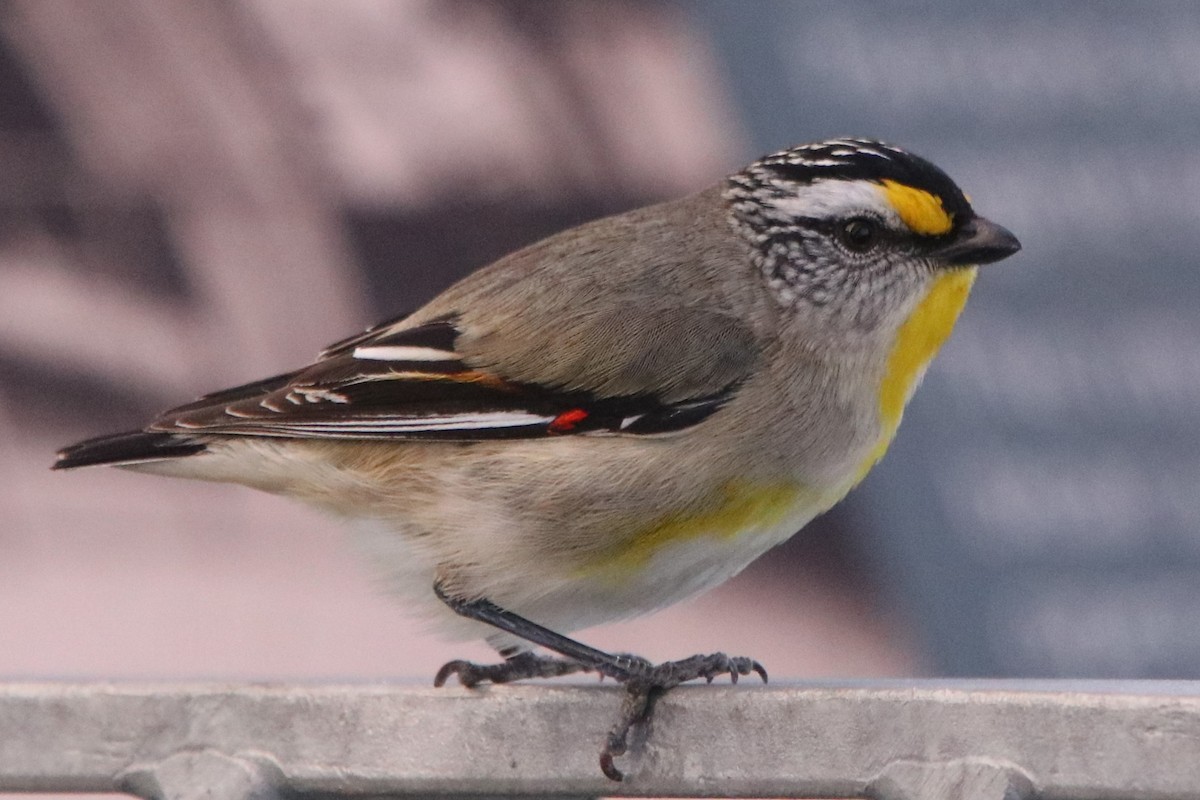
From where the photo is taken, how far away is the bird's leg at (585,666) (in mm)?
1476

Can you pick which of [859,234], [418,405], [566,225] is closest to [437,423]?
[418,405]

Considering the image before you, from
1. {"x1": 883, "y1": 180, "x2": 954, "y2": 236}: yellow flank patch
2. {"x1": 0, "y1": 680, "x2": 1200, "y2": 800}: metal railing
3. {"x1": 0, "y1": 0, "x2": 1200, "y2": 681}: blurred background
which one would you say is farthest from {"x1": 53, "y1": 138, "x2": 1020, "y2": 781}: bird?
{"x1": 0, "y1": 0, "x2": 1200, "y2": 681}: blurred background

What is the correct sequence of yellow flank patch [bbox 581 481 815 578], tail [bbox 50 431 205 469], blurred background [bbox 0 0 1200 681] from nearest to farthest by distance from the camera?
yellow flank patch [bbox 581 481 815 578], tail [bbox 50 431 205 469], blurred background [bbox 0 0 1200 681]

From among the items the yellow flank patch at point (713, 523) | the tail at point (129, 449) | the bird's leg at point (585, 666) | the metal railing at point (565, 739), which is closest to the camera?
the metal railing at point (565, 739)

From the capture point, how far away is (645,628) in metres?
3.30

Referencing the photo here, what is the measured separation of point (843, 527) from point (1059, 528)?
448mm

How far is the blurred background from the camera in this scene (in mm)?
3072

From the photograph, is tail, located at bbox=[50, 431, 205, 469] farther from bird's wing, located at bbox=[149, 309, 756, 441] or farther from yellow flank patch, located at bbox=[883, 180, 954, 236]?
yellow flank patch, located at bbox=[883, 180, 954, 236]

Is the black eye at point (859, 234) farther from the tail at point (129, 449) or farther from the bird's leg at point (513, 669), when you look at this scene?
the tail at point (129, 449)

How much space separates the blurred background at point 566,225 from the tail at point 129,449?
119 cm

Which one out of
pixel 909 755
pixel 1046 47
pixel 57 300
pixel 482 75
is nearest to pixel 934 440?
pixel 1046 47

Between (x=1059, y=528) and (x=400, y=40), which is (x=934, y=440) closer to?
(x=1059, y=528)

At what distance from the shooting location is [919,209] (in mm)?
1877

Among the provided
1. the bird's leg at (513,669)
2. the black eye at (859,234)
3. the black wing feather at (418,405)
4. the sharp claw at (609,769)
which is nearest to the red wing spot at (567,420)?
the black wing feather at (418,405)
